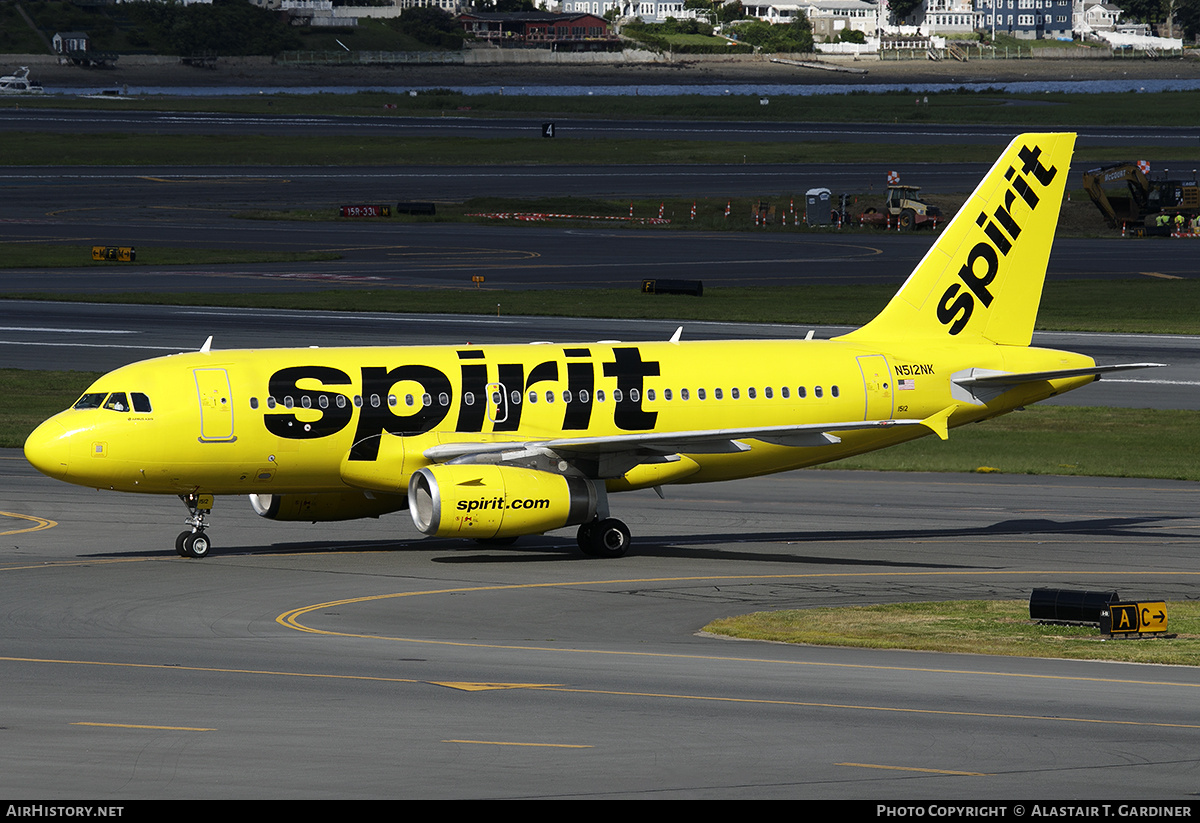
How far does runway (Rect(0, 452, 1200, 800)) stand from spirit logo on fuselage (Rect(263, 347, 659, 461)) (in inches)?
123

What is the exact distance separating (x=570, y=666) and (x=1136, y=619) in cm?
1045

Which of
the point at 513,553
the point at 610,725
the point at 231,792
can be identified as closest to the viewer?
the point at 231,792

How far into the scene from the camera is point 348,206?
128 meters

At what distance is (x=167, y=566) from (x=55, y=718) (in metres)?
14.9

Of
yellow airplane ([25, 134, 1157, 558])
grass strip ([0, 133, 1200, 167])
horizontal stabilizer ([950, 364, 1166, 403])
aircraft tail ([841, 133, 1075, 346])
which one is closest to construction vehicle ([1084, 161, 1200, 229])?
grass strip ([0, 133, 1200, 167])

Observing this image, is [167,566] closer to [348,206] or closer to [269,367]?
[269,367]

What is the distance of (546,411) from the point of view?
3922 centimetres

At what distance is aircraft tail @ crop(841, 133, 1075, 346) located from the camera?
144 ft

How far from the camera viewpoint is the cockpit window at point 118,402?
120ft

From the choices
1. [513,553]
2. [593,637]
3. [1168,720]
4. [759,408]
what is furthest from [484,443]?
[1168,720]

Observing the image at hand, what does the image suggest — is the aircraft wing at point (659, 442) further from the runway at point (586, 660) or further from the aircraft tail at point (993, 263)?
the aircraft tail at point (993, 263)

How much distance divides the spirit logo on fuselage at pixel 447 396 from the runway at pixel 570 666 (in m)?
3.13

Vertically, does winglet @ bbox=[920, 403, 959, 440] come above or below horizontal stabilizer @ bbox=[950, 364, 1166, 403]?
below

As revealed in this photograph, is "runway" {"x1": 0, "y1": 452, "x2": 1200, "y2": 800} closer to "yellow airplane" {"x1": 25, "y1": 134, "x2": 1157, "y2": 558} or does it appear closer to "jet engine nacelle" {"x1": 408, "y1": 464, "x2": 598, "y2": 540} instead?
"jet engine nacelle" {"x1": 408, "y1": 464, "x2": 598, "y2": 540}
